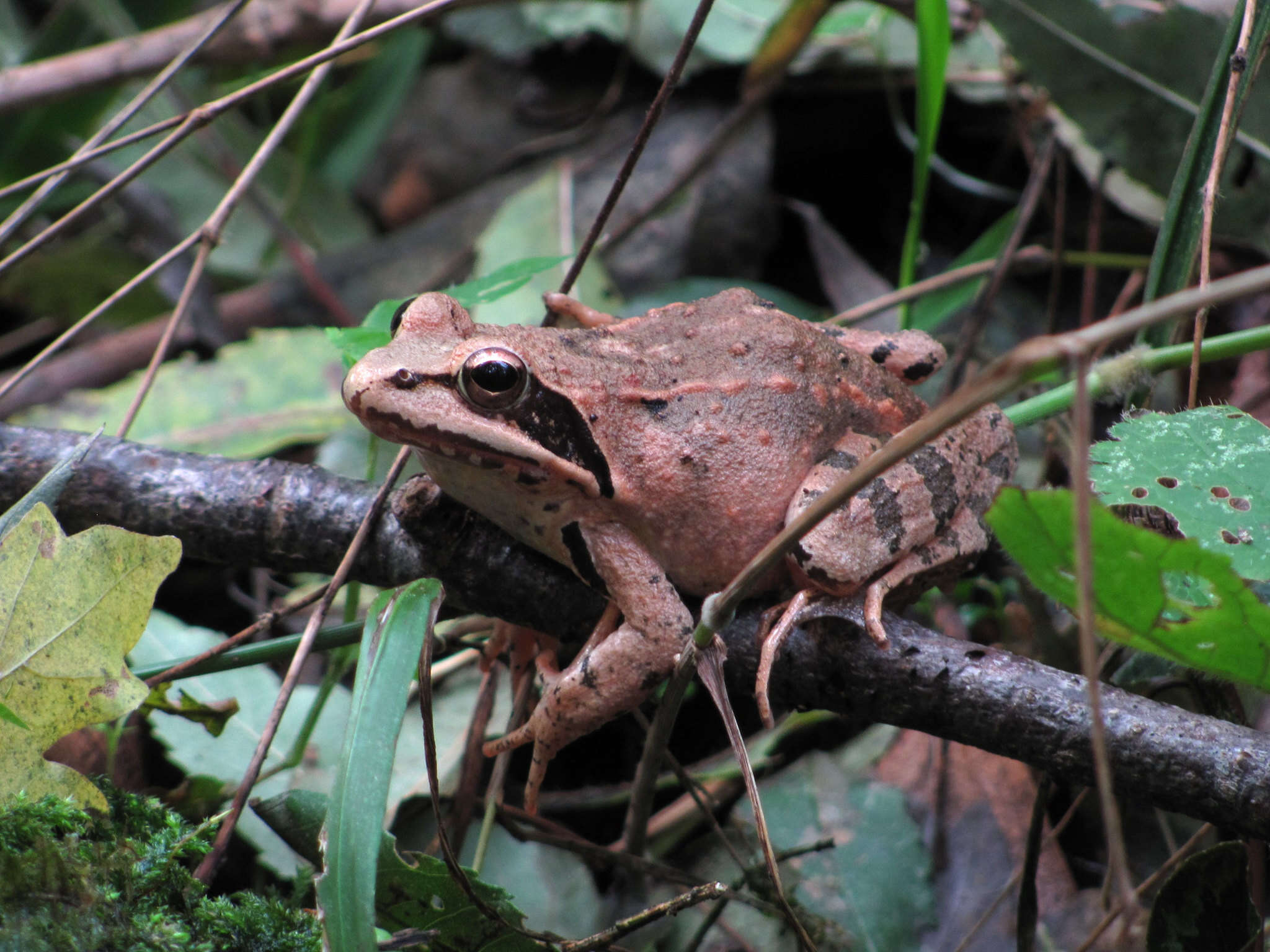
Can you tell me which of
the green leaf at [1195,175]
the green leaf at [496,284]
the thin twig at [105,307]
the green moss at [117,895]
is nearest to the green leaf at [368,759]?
the green moss at [117,895]

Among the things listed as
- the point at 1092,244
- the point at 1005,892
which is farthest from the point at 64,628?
the point at 1092,244

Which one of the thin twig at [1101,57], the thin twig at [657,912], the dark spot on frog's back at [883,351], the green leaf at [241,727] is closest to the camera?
the thin twig at [657,912]

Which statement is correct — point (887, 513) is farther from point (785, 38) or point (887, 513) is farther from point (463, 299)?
point (785, 38)

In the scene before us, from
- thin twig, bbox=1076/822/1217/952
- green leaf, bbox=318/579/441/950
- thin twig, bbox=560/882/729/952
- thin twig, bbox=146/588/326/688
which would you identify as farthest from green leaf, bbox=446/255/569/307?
thin twig, bbox=1076/822/1217/952

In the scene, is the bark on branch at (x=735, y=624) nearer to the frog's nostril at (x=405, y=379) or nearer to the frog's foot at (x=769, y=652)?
the frog's foot at (x=769, y=652)

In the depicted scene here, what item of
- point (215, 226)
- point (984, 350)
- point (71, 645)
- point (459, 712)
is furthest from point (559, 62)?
point (71, 645)

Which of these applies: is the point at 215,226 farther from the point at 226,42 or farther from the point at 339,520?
the point at 226,42
